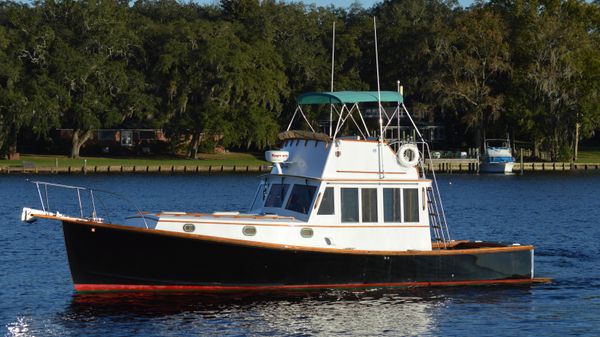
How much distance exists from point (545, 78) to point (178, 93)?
110 ft

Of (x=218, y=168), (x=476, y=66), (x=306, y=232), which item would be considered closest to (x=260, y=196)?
(x=306, y=232)

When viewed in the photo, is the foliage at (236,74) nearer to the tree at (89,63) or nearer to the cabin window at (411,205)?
the tree at (89,63)

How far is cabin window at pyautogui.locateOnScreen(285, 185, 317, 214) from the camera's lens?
1195 inches

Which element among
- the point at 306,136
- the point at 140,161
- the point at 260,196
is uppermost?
the point at 306,136

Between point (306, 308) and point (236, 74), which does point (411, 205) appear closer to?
point (306, 308)

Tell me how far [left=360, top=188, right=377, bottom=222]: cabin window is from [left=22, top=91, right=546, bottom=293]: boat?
0.03 metres

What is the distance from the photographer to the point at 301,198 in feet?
101

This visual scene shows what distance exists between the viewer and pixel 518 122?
104188mm

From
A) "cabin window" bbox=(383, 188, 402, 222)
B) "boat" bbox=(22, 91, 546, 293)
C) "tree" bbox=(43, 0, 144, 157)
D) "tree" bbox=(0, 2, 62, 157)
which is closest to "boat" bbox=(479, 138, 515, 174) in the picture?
→ "tree" bbox=(43, 0, 144, 157)

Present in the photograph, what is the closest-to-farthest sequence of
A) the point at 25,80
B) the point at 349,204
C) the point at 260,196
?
the point at 349,204, the point at 260,196, the point at 25,80

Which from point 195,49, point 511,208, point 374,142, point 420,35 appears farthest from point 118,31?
point 374,142

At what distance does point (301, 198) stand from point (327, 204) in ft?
3.02

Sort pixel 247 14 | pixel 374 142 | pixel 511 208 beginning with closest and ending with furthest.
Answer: pixel 374 142
pixel 511 208
pixel 247 14

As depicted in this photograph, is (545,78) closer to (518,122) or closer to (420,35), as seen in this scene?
(518,122)
